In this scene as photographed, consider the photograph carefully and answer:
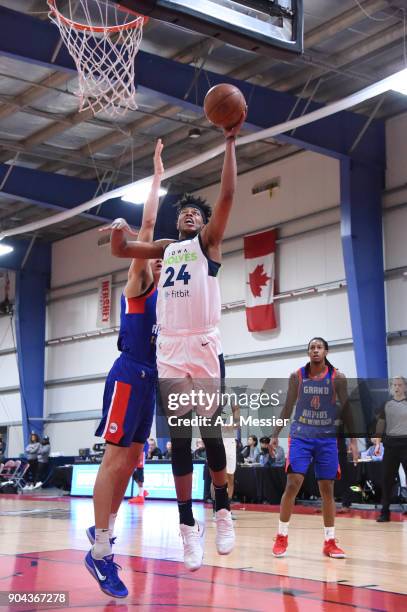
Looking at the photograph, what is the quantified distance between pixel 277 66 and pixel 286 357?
683 centimetres

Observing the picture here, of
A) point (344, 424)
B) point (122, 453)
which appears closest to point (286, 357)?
point (344, 424)

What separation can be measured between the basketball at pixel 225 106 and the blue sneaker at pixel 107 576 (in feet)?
8.63

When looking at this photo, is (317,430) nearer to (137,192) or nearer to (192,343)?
(192,343)

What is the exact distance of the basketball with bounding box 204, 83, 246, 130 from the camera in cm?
454

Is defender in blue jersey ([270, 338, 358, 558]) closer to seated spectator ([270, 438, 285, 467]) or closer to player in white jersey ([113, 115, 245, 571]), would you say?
player in white jersey ([113, 115, 245, 571])

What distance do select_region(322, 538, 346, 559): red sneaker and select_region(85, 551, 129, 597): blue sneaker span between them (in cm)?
269

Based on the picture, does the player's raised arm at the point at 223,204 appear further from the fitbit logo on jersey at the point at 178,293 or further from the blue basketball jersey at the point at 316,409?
the blue basketball jersey at the point at 316,409

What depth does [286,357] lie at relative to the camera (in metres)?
19.1

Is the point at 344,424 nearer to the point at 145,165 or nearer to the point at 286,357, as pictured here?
the point at 286,357

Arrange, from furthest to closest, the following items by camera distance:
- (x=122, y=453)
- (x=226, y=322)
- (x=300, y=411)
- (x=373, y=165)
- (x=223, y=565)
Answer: (x=226, y=322)
(x=373, y=165)
(x=300, y=411)
(x=223, y=565)
(x=122, y=453)

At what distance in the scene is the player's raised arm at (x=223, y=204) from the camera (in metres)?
4.51

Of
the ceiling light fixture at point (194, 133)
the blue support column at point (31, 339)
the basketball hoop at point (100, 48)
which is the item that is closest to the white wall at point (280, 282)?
the blue support column at point (31, 339)

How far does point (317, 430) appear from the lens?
7.06 meters

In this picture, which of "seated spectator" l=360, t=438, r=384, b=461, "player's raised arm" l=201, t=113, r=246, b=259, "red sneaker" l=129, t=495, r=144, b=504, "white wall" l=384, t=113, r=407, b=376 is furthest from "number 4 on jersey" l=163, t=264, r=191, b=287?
"white wall" l=384, t=113, r=407, b=376
